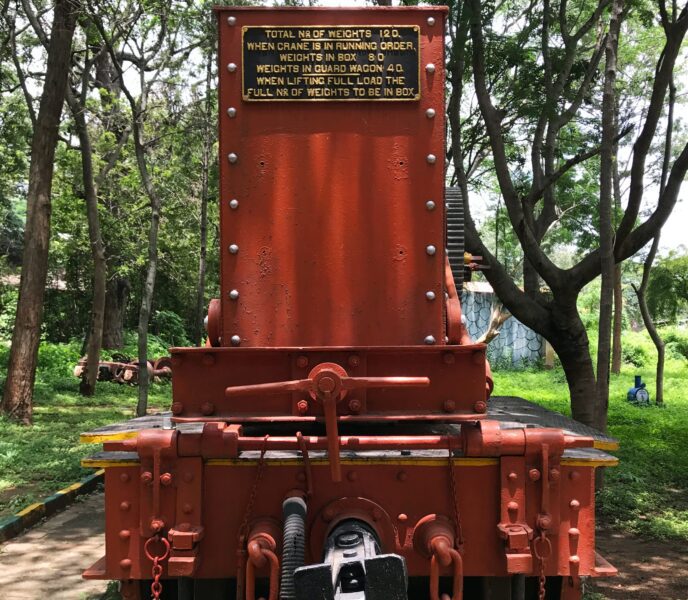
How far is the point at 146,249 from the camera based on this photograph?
21484mm

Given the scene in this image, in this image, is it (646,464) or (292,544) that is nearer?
(292,544)

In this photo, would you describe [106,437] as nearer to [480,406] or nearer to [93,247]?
[480,406]

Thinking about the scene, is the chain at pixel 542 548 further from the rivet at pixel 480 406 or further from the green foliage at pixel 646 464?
the green foliage at pixel 646 464

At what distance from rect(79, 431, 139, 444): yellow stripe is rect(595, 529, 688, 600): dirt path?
11.0 ft

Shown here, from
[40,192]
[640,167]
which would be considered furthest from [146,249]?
[640,167]

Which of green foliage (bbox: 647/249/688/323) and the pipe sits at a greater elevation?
green foliage (bbox: 647/249/688/323)

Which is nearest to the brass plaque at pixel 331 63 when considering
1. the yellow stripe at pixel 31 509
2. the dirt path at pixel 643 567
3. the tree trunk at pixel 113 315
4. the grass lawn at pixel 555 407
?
the dirt path at pixel 643 567

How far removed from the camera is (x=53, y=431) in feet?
35.4

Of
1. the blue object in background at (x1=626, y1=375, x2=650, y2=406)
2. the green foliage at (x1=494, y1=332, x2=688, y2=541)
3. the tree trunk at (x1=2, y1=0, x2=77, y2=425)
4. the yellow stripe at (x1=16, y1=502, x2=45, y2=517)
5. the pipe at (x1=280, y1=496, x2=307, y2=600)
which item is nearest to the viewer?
the pipe at (x1=280, y1=496, x2=307, y2=600)

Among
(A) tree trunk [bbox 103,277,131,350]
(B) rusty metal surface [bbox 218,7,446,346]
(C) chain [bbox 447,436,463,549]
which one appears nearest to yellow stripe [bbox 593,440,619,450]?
(C) chain [bbox 447,436,463,549]

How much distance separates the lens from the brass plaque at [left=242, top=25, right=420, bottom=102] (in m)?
3.75

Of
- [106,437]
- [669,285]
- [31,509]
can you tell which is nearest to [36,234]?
[31,509]

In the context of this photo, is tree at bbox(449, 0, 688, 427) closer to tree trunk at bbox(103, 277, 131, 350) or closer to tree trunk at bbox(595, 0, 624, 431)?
tree trunk at bbox(595, 0, 624, 431)

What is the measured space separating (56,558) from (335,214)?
3.72 metres
